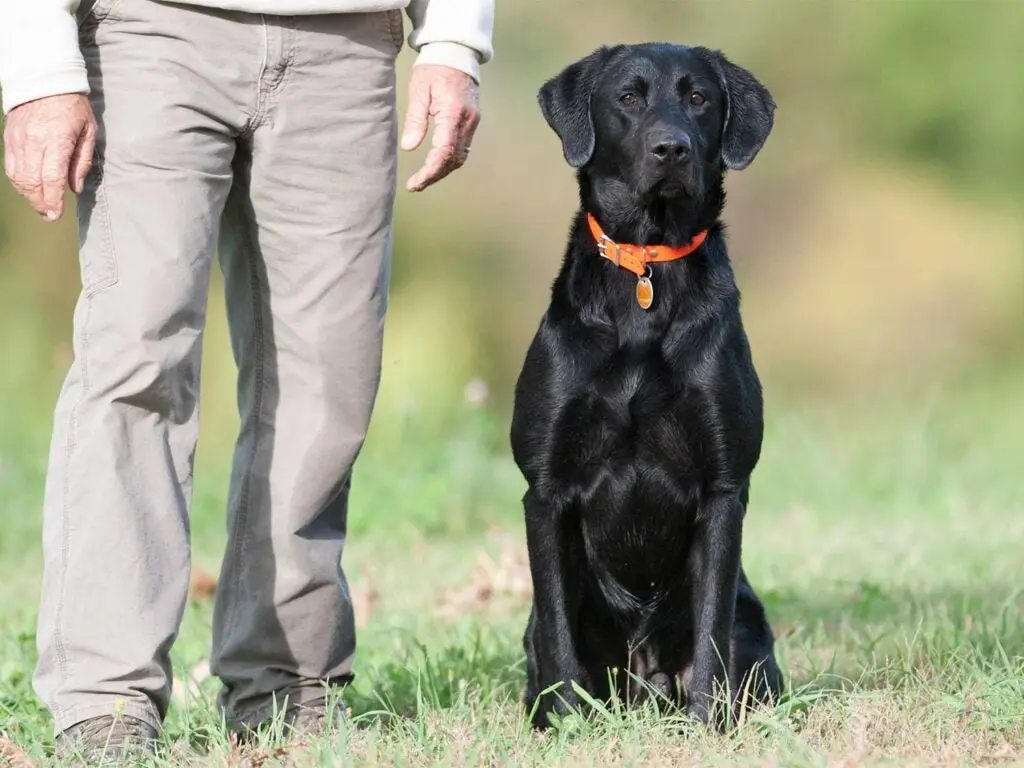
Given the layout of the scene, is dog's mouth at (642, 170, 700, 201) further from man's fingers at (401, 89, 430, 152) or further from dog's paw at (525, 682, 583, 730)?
dog's paw at (525, 682, 583, 730)

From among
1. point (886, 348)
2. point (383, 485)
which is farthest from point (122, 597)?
point (886, 348)

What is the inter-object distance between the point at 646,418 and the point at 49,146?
1235 mm

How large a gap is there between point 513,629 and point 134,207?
2.02 metres

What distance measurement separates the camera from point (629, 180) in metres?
3.14

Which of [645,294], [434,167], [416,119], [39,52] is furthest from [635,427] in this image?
[39,52]

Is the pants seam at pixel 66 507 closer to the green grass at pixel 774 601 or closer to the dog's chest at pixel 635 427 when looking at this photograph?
the green grass at pixel 774 601

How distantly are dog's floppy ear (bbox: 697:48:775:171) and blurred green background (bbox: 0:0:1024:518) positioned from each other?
428 centimetres

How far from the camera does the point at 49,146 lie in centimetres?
262

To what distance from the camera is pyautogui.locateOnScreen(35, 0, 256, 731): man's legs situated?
2691 millimetres

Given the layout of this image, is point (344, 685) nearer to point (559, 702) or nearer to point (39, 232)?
point (559, 702)

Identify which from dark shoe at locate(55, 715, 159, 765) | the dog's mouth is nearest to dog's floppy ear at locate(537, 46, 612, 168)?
the dog's mouth

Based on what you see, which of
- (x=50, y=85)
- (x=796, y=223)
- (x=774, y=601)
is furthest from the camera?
(x=796, y=223)

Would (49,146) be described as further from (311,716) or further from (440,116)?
(311,716)

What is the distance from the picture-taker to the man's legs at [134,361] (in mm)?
2691
